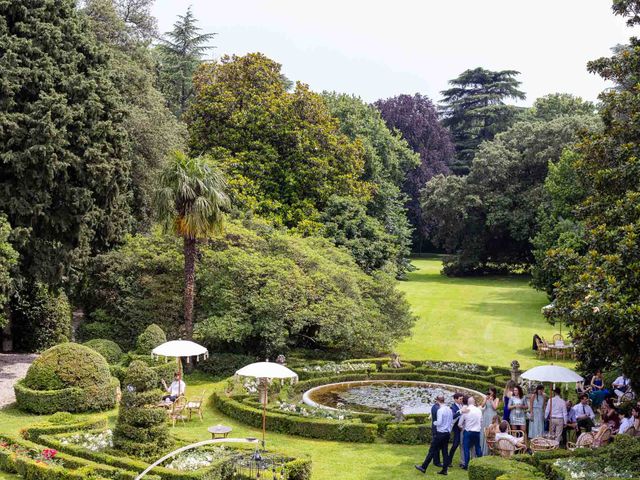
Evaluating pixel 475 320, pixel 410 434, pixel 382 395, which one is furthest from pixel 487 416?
pixel 475 320

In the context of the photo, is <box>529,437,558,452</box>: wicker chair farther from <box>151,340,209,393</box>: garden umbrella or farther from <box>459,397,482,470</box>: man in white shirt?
<box>151,340,209,393</box>: garden umbrella

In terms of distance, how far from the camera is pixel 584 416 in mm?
19344

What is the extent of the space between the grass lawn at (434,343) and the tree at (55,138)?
6.97m

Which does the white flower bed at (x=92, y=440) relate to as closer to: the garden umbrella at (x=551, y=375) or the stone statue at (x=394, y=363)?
the garden umbrella at (x=551, y=375)

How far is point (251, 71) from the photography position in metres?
42.8

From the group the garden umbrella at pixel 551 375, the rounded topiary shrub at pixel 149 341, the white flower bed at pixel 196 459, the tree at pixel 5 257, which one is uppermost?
the tree at pixel 5 257

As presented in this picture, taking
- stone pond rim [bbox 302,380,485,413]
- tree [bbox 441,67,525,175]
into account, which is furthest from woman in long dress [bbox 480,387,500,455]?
tree [bbox 441,67,525,175]

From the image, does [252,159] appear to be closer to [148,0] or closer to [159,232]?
[159,232]

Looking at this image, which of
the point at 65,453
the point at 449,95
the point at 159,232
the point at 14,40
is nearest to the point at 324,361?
the point at 159,232

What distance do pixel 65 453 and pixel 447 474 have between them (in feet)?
28.1

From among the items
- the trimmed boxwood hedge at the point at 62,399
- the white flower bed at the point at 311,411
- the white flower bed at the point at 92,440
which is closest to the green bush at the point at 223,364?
the trimmed boxwood hedge at the point at 62,399

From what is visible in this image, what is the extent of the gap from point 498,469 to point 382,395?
34.5 feet

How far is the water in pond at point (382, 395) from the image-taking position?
23.9 m

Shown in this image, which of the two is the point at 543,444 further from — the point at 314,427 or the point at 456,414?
the point at 314,427
